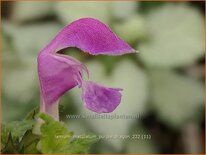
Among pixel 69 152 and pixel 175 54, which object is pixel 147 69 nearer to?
pixel 175 54

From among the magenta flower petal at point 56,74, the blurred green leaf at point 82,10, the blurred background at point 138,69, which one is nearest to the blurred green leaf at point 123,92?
the blurred background at point 138,69

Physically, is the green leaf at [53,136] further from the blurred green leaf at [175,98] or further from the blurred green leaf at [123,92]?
the blurred green leaf at [175,98]

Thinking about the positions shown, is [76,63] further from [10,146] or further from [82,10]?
[82,10]

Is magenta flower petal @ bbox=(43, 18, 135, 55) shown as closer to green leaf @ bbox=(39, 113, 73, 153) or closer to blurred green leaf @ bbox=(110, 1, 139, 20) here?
green leaf @ bbox=(39, 113, 73, 153)

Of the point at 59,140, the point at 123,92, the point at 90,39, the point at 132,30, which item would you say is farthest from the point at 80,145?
the point at 132,30

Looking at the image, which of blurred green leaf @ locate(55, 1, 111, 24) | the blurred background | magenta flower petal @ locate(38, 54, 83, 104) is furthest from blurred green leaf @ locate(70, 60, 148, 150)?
magenta flower petal @ locate(38, 54, 83, 104)

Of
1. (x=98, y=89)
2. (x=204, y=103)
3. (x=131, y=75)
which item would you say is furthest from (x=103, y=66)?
(x=98, y=89)

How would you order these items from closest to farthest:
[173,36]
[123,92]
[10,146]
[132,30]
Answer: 1. [10,146]
2. [123,92]
3. [132,30]
4. [173,36]
